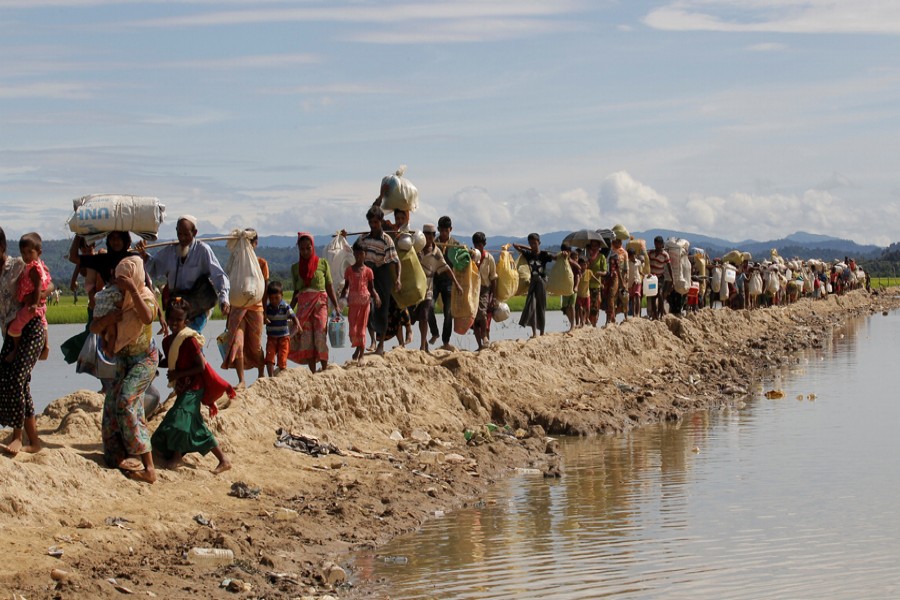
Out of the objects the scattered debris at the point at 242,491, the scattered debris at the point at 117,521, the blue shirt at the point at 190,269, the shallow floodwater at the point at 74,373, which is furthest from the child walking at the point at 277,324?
the scattered debris at the point at 117,521

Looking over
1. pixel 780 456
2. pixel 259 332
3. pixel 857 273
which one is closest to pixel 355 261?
pixel 259 332

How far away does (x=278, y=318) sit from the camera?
1167 centimetres

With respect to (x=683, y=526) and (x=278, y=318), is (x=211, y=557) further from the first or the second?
(x=278, y=318)

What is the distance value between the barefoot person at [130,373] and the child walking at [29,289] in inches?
14.6

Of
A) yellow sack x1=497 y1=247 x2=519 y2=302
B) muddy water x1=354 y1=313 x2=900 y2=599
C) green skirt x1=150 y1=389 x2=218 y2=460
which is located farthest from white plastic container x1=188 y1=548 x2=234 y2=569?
yellow sack x1=497 y1=247 x2=519 y2=302

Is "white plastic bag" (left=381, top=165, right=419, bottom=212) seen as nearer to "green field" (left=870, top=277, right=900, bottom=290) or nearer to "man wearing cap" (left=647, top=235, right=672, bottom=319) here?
"man wearing cap" (left=647, top=235, right=672, bottom=319)

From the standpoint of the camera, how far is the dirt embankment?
6871 millimetres

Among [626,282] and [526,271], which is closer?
[526,271]

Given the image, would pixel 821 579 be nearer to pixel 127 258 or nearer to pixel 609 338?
pixel 127 258

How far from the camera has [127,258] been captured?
7.98 meters

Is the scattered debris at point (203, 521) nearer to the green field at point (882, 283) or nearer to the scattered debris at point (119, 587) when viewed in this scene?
the scattered debris at point (119, 587)

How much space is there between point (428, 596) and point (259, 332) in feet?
15.3

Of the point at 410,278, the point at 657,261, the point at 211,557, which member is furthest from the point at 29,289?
the point at 657,261

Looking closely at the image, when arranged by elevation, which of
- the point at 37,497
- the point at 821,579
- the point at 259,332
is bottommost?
the point at 821,579
